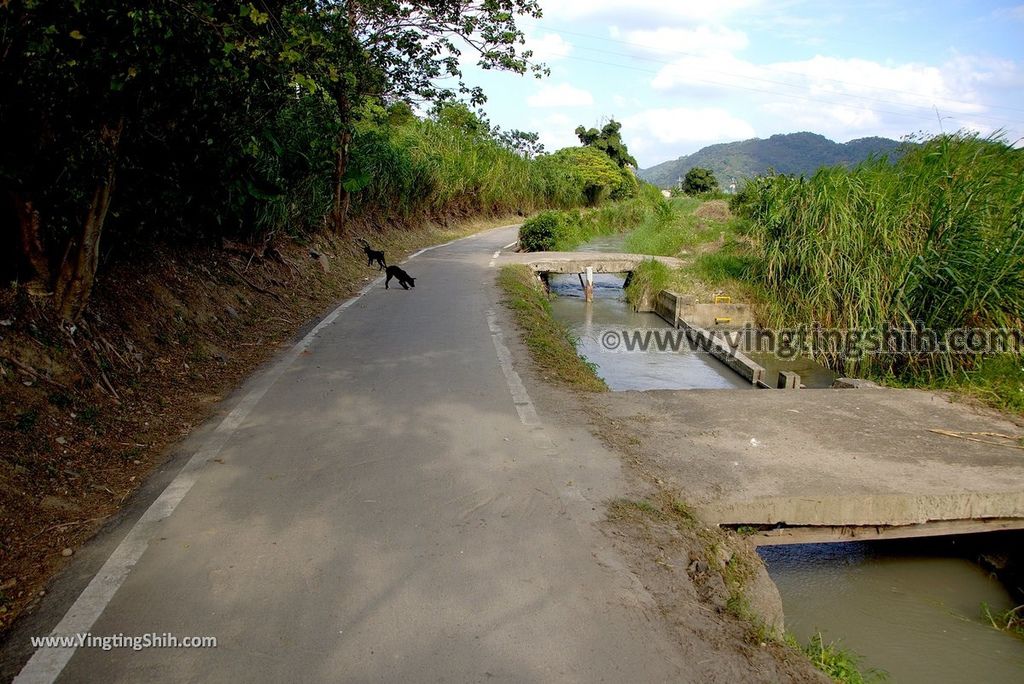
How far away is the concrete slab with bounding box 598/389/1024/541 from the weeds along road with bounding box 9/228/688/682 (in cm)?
82

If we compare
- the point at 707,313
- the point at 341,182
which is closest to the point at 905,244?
the point at 707,313

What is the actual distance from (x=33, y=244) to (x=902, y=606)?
25.4ft

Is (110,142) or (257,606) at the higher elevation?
(110,142)

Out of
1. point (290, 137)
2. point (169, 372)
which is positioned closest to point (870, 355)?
point (169, 372)

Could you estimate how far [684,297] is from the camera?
56.0 feet

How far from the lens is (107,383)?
617 cm

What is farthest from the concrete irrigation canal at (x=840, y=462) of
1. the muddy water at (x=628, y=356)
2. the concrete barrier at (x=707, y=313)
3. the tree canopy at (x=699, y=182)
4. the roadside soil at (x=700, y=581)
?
the tree canopy at (x=699, y=182)

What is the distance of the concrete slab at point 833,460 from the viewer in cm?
478

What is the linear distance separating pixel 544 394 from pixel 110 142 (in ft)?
14.7

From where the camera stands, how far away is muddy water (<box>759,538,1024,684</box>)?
4.54 metres

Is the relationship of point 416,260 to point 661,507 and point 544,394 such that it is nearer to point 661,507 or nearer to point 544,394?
point 544,394

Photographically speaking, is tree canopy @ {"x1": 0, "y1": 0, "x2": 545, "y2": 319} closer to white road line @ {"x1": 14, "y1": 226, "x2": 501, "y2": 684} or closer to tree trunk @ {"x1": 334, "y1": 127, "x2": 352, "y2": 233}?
white road line @ {"x1": 14, "y1": 226, "x2": 501, "y2": 684}

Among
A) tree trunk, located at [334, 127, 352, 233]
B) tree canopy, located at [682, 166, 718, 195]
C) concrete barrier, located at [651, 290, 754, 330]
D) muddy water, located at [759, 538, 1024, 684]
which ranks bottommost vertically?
muddy water, located at [759, 538, 1024, 684]

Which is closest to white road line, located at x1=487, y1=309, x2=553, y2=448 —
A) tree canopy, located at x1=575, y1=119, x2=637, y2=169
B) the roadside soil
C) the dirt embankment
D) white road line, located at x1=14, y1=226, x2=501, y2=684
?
the roadside soil
